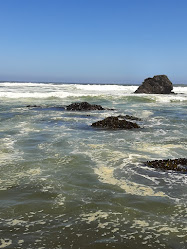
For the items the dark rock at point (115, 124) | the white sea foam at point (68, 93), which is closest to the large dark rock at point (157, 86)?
the white sea foam at point (68, 93)

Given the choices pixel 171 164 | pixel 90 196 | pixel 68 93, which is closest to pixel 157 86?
pixel 68 93

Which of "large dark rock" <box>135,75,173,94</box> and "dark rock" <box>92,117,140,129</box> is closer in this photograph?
"dark rock" <box>92,117,140,129</box>

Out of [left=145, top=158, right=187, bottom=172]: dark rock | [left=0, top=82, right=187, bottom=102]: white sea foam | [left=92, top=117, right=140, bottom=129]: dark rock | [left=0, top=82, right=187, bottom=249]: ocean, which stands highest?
[left=0, top=82, right=187, bottom=102]: white sea foam

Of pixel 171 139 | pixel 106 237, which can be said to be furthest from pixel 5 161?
pixel 171 139

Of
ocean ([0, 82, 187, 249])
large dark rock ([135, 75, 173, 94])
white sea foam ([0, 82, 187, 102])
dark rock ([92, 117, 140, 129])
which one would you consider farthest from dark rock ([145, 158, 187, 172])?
large dark rock ([135, 75, 173, 94])

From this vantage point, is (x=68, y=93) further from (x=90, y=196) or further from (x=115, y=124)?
(x=90, y=196)

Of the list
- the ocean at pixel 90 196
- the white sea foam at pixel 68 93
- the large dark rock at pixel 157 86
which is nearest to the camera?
the ocean at pixel 90 196

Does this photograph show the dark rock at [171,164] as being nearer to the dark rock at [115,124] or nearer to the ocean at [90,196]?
the ocean at [90,196]

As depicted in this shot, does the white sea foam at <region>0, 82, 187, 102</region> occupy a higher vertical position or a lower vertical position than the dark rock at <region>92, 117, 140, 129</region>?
higher

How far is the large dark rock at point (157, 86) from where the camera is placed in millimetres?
49553

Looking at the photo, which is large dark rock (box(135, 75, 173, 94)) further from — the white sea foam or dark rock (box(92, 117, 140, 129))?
dark rock (box(92, 117, 140, 129))

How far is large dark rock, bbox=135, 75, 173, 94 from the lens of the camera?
4955 centimetres

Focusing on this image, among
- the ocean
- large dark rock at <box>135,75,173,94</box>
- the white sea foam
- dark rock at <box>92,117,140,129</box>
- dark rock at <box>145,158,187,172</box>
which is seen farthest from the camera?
large dark rock at <box>135,75,173,94</box>

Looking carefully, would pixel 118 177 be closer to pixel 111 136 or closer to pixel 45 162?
pixel 45 162
